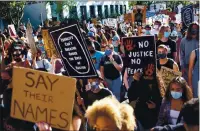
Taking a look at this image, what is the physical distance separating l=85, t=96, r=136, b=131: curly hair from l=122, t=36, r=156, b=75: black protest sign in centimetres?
234

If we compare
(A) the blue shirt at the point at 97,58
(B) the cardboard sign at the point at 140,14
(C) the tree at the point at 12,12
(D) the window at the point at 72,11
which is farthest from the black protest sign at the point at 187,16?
(D) the window at the point at 72,11

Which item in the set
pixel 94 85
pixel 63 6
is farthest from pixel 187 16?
pixel 63 6

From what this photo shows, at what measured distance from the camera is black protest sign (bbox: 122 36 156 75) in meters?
5.68

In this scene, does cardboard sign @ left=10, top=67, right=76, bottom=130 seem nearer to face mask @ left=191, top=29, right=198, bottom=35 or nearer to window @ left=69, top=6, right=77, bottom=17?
face mask @ left=191, top=29, right=198, bottom=35

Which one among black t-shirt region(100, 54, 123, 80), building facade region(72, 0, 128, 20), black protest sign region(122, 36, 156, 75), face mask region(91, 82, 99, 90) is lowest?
building facade region(72, 0, 128, 20)

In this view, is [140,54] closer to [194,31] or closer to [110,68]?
[110,68]

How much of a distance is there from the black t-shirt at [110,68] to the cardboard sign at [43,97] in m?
3.31

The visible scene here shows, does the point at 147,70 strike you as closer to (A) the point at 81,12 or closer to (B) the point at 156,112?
(B) the point at 156,112

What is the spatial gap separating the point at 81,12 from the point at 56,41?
44221mm

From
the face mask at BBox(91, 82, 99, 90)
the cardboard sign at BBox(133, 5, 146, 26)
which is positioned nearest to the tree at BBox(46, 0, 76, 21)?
the cardboard sign at BBox(133, 5, 146, 26)

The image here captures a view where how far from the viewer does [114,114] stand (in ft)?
10.4

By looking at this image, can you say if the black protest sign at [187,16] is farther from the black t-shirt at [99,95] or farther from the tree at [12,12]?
the tree at [12,12]

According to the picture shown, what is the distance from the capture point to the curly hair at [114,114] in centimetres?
316

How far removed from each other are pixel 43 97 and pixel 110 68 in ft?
11.1
